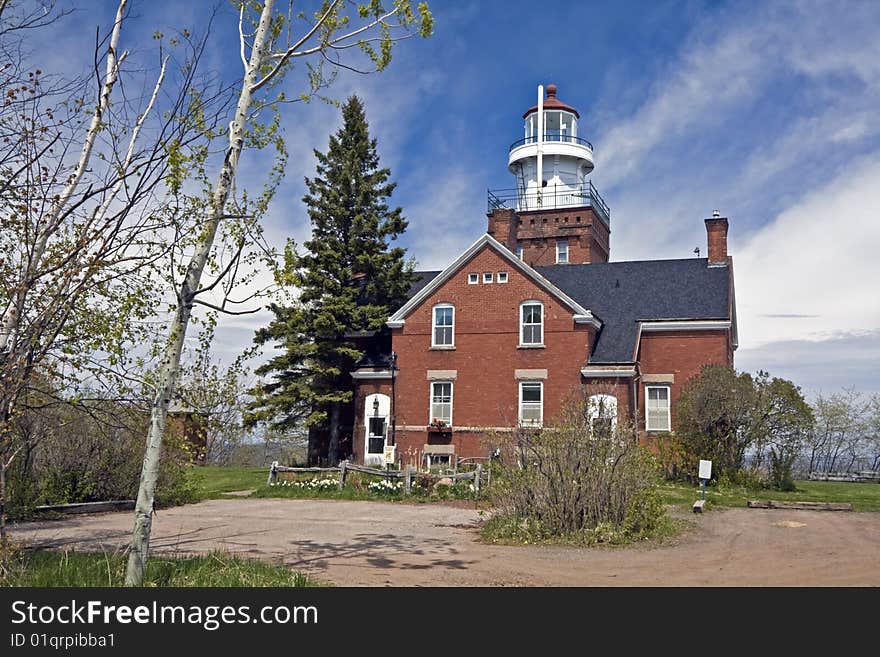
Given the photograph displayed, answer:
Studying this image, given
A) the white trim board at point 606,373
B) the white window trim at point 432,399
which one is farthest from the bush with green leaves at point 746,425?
the white window trim at point 432,399

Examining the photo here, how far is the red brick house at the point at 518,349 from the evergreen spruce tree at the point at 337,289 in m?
1.28

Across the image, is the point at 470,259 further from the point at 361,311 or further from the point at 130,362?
the point at 130,362

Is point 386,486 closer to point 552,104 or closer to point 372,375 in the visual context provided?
point 372,375

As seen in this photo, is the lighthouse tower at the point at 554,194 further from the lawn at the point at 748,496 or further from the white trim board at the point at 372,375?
the lawn at the point at 748,496

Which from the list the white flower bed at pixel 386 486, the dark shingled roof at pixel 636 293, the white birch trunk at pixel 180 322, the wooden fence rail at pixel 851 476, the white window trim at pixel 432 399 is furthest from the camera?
the wooden fence rail at pixel 851 476

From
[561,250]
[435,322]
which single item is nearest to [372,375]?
[435,322]

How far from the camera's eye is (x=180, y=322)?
340 inches

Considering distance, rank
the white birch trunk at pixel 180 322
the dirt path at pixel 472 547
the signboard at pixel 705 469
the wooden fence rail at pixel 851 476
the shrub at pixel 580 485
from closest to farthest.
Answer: the white birch trunk at pixel 180 322, the dirt path at pixel 472 547, the shrub at pixel 580 485, the signboard at pixel 705 469, the wooden fence rail at pixel 851 476

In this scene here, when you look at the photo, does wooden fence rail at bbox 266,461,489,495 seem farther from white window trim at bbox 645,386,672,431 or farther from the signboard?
white window trim at bbox 645,386,672,431

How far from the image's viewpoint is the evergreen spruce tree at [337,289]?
3003 centimetres

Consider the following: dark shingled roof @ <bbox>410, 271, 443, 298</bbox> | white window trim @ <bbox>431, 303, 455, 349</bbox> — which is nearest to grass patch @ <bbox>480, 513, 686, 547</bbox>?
white window trim @ <bbox>431, 303, 455, 349</bbox>

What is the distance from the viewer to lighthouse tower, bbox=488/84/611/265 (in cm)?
4166

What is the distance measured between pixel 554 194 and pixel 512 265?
14.7m
